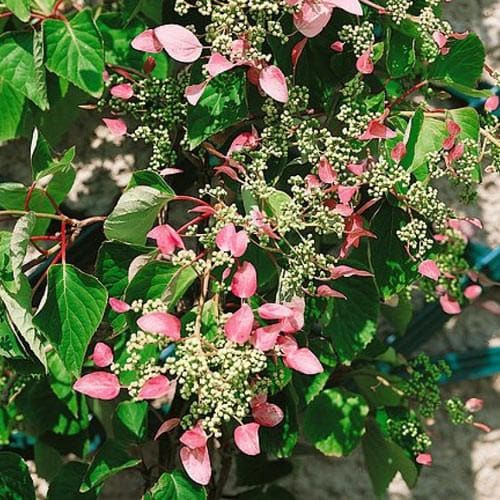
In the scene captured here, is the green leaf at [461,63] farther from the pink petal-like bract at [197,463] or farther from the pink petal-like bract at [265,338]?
the pink petal-like bract at [197,463]

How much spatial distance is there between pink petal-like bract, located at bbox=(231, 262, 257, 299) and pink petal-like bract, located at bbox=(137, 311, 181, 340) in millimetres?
81

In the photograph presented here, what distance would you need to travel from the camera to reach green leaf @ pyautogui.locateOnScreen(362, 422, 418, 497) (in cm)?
132

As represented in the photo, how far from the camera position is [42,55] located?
1.09 m

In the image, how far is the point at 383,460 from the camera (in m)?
1.35

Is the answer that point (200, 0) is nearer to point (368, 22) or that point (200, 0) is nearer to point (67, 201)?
point (368, 22)

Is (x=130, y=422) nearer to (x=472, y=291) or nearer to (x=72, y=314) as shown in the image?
(x=72, y=314)

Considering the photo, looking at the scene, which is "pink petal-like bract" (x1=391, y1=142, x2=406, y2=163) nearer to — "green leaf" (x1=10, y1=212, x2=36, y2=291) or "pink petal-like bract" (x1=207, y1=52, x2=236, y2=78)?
"pink petal-like bract" (x1=207, y1=52, x2=236, y2=78)

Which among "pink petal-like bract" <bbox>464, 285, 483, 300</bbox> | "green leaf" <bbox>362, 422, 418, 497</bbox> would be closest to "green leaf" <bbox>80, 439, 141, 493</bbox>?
"green leaf" <bbox>362, 422, 418, 497</bbox>

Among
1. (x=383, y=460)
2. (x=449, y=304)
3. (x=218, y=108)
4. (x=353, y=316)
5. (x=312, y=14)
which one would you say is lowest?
(x=383, y=460)

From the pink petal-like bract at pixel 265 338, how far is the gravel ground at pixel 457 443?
26.8 inches

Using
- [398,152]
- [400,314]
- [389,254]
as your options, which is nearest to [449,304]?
[400,314]

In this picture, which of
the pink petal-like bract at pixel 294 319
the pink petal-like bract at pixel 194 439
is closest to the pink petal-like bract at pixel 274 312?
the pink petal-like bract at pixel 294 319

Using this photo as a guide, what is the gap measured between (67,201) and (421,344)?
577 millimetres

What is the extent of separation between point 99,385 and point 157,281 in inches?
4.5
